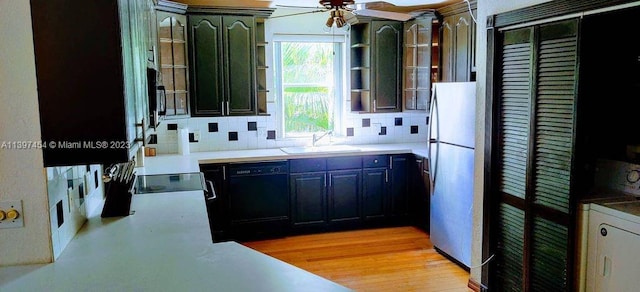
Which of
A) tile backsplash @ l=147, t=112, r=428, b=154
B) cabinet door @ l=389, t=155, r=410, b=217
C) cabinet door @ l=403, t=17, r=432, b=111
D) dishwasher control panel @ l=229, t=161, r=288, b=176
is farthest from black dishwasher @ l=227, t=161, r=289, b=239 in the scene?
cabinet door @ l=403, t=17, r=432, b=111

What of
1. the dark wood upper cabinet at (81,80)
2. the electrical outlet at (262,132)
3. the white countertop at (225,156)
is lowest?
the white countertop at (225,156)

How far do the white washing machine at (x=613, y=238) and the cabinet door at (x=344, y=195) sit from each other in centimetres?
248

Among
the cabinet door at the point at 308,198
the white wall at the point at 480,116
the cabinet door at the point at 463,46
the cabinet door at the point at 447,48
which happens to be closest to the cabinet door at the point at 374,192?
the cabinet door at the point at 308,198

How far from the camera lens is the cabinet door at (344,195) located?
481 cm

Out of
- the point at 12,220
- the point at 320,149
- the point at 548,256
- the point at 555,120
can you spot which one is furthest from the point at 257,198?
the point at 12,220

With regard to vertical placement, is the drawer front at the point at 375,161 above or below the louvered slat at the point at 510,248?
above

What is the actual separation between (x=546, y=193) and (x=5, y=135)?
8.47 feet

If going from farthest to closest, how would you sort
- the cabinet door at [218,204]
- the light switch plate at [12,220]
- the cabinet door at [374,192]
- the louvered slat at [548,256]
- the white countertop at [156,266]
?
the cabinet door at [374,192] → the cabinet door at [218,204] → the louvered slat at [548,256] → the light switch plate at [12,220] → the white countertop at [156,266]

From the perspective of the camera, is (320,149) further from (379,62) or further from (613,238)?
(613,238)

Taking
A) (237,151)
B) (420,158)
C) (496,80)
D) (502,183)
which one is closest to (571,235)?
(502,183)

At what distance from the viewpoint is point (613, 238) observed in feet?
7.87

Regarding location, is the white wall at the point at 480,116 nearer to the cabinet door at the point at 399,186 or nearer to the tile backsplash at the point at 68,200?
the cabinet door at the point at 399,186

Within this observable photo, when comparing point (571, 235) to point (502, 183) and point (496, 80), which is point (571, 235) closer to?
point (502, 183)

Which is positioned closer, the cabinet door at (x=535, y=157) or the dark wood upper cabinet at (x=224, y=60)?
the cabinet door at (x=535, y=157)
